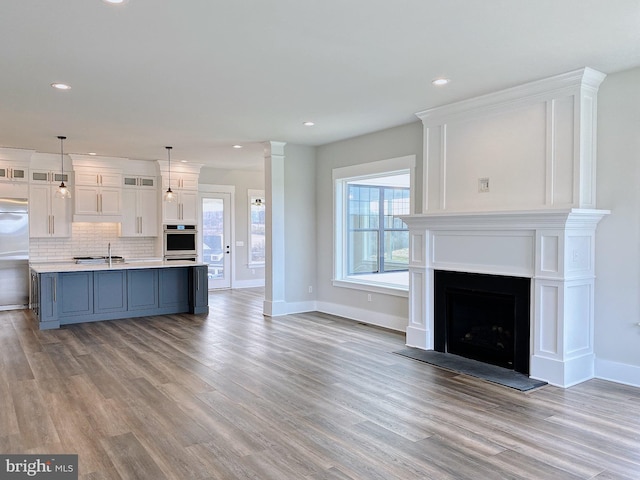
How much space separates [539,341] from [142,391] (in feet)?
11.9

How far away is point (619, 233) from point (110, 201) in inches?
329

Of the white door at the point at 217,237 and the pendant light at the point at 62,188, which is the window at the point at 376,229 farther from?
the pendant light at the point at 62,188

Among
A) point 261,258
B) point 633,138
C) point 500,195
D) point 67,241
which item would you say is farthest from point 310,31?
point 261,258

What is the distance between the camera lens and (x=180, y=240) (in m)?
9.80

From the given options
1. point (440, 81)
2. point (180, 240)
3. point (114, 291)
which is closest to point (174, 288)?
point (114, 291)

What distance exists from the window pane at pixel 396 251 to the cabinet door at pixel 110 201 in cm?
537

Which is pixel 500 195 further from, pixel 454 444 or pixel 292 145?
pixel 292 145

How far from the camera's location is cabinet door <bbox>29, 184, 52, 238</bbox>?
8422 millimetres

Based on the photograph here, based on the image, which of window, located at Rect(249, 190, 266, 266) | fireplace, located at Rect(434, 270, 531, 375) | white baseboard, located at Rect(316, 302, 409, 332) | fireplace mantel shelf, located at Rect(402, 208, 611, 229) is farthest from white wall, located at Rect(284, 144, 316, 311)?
window, located at Rect(249, 190, 266, 266)

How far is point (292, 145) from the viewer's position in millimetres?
7699

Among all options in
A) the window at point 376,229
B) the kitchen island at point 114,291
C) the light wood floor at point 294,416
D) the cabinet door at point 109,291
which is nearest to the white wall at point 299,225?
the window at point 376,229

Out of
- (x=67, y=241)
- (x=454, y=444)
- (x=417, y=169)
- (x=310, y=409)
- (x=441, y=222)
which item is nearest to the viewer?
(x=454, y=444)

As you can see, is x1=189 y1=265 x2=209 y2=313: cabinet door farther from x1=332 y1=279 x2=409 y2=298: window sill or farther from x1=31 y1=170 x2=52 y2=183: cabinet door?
x1=31 y1=170 x2=52 y2=183: cabinet door

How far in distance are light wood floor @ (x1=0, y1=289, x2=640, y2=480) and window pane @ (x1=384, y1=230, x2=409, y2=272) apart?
68.8 inches
